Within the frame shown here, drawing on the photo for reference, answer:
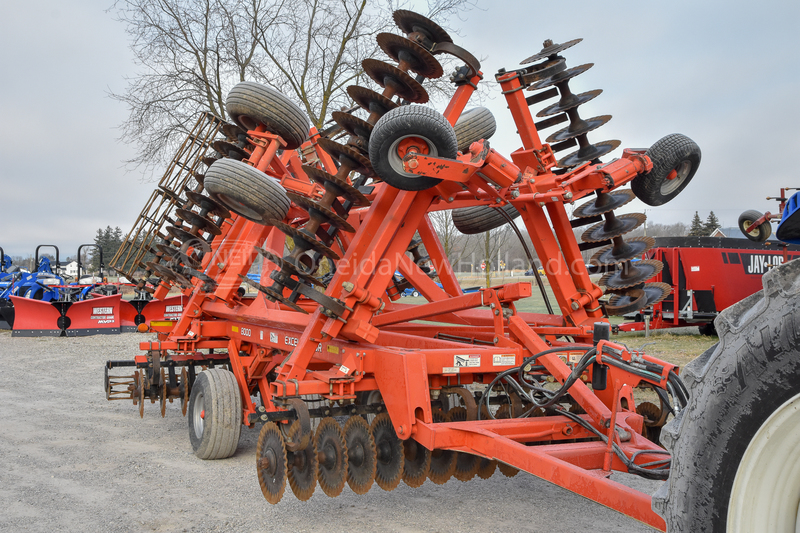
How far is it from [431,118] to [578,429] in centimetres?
214

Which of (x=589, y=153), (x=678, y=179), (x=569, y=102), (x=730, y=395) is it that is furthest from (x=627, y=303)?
(x=730, y=395)

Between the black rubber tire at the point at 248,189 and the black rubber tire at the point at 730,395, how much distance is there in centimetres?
332

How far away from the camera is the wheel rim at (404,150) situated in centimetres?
406

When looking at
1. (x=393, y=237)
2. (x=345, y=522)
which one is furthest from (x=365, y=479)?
(x=393, y=237)

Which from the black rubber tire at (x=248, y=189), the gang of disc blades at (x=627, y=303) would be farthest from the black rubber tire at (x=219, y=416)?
the gang of disc blades at (x=627, y=303)

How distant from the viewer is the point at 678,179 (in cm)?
519

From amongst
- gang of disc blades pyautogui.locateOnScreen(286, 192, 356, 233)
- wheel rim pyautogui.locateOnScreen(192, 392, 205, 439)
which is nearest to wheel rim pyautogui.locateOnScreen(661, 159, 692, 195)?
gang of disc blades pyautogui.locateOnScreen(286, 192, 356, 233)

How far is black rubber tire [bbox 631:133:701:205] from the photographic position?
4.93 m

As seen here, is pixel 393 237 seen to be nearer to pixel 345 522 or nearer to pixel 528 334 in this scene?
pixel 528 334

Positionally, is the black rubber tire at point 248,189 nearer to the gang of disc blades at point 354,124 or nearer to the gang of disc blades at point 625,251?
the gang of disc blades at point 354,124

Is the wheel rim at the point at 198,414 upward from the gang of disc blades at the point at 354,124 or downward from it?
downward

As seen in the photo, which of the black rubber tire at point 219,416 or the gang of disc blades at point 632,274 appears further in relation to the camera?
the black rubber tire at point 219,416

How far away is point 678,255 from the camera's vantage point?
1485 centimetres

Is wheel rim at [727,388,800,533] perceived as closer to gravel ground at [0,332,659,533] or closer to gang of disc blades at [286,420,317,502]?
gravel ground at [0,332,659,533]
